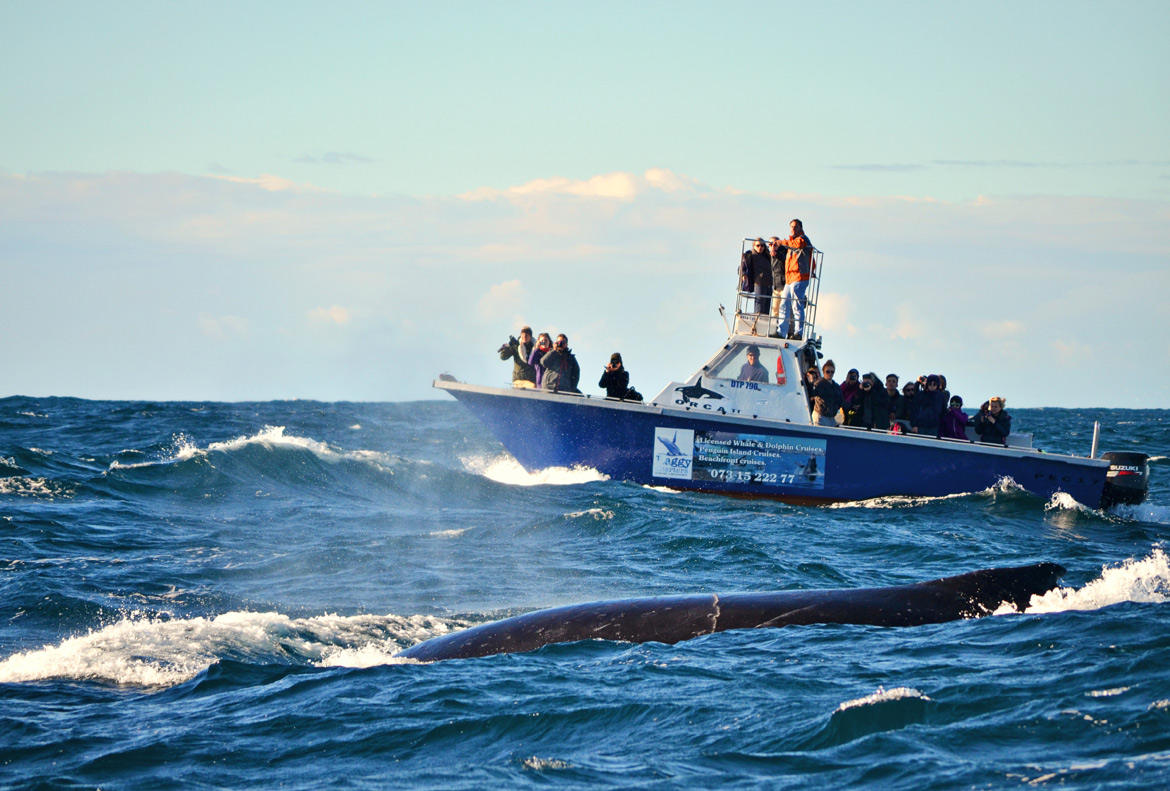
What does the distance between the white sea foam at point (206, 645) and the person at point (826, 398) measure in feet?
32.4

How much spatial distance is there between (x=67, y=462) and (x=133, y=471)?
89.1 inches

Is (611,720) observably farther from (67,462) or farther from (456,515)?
(67,462)

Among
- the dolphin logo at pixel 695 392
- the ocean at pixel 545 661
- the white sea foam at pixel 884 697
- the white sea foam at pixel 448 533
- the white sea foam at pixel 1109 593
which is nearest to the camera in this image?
the ocean at pixel 545 661

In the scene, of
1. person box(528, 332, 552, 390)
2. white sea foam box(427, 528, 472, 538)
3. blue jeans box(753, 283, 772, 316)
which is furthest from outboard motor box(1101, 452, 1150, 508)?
white sea foam box(427, 528, 472, 538)

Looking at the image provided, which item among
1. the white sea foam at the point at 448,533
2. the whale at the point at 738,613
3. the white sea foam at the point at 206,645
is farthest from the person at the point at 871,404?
the white sea foam at the point at 206,645

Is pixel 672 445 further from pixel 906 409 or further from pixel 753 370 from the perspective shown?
pixel 906 409

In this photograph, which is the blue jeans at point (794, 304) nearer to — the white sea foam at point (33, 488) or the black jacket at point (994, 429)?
the black jacket at point (994, 429)

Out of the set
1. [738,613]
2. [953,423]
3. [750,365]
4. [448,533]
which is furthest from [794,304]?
[738,613]

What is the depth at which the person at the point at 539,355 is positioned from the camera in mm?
18938

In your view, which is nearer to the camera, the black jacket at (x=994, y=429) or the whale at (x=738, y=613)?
the whale at (x=738, y=613)

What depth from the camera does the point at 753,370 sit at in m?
18.4

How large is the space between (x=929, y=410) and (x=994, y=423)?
1.05 meters

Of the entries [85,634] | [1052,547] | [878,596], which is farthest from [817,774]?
[1052,547]

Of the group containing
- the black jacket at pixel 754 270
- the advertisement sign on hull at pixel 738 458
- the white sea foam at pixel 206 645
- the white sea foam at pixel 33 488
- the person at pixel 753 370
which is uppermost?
the black jacket at pixel 754 270
